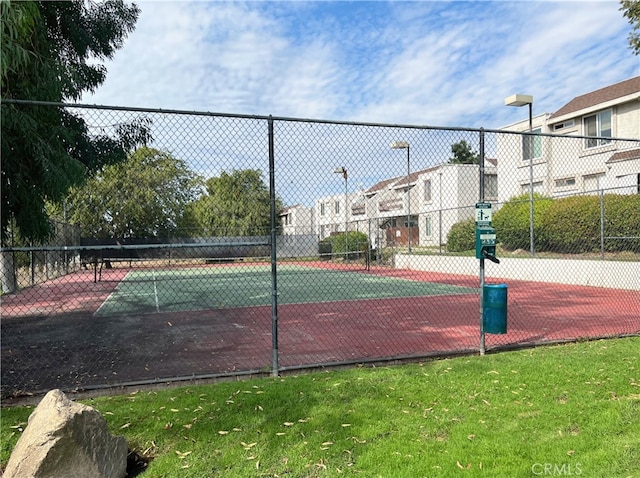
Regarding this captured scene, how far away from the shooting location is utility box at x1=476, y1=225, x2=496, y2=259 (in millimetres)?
5762

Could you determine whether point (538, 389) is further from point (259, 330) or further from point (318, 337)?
point (259, 330)

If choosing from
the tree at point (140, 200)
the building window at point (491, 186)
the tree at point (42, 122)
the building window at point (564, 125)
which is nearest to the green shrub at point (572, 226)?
the building window at point (564, 125)

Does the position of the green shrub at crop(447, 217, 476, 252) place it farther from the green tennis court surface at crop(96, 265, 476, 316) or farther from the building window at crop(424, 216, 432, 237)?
the building window at crop(424, 216, 432, 237)

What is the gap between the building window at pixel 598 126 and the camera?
956 inches

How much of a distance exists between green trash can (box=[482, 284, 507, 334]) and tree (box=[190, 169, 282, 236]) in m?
3.22

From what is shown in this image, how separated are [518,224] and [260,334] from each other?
15488 millimetres

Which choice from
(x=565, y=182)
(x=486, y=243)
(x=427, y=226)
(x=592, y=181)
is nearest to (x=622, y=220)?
(x=592, y=181)

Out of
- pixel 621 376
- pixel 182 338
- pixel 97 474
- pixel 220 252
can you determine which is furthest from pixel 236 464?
pixel 220 252

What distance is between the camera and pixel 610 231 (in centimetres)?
1560

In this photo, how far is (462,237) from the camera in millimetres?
21859

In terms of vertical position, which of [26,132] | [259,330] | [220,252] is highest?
[26,132]

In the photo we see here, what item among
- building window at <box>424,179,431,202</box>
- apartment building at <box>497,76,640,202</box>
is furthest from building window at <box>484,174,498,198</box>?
building window at <box>424,179,431,202</box>

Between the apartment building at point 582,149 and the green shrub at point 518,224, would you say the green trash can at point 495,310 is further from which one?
the apartment building at point 582,149

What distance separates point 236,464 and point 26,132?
4952 millimetres
